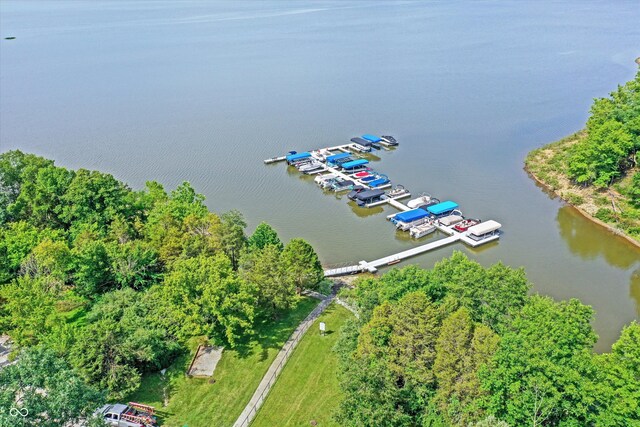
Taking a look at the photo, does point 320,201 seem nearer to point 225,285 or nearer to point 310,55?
point 225,285

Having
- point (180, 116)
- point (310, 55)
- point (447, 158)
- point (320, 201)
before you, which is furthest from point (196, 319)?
point (310, 55)

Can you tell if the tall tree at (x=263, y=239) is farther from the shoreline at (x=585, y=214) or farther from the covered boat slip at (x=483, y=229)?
the shoreline at (x=585, y=214)

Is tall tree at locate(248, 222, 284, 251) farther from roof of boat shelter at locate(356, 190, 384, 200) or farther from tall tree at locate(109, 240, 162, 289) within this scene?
roof of boat shelter at locate(356, 190, 384, 200)

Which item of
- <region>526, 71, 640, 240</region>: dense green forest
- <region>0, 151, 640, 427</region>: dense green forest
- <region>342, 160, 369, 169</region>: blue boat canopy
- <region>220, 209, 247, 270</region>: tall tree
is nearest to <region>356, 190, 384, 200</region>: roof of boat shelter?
<region>342, 160, 369, 169</region>: blue boat canopy

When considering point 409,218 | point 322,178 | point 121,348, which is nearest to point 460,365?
Answer: point 121,348

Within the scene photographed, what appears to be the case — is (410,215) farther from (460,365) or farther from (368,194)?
(460,365)

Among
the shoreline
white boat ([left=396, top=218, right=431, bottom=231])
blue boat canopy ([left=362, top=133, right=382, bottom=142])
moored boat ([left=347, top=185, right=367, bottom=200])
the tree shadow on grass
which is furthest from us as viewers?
blue boat canopy ([left=362, top=133, right=382, bottom=142])
